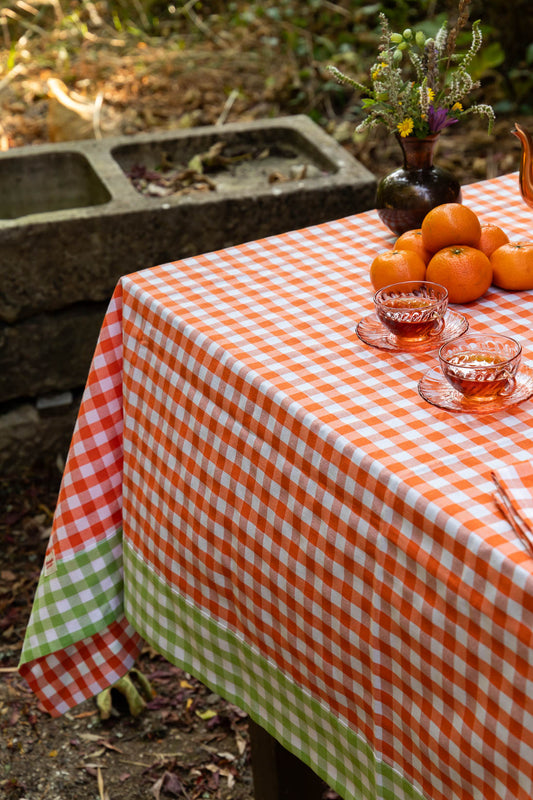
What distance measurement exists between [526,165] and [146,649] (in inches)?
58.8

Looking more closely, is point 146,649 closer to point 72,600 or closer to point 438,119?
point 72,600

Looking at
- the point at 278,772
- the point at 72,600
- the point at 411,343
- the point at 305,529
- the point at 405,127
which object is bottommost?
the point at 278,772

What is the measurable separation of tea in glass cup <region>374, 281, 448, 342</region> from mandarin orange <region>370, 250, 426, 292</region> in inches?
1.4

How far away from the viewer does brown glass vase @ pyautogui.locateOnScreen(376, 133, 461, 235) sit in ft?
5.53

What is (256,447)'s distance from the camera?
4.42 feet

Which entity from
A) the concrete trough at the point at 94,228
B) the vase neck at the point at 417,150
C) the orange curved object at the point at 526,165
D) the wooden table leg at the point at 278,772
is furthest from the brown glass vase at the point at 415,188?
the concrete trough at the point at 94,228

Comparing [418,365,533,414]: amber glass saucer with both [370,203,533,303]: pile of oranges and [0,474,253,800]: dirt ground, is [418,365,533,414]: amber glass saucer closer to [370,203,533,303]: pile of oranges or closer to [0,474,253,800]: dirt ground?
[370,203,533,303]: pile of oranges

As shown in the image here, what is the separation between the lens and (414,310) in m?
→ 1.39

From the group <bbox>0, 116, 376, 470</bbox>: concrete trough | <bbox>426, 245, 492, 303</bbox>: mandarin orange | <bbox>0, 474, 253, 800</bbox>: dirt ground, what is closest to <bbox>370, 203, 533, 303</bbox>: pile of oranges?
<bbox>426, 245, 492, 303</bbox>: mandarin orange

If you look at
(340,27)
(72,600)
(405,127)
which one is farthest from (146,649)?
(340,27)

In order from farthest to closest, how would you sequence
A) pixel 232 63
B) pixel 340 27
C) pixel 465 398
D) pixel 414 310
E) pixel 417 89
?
1. pixel 340 27
2. pixel 232 63
3. pixel 417 89
4. pixel 414 310
5. pixel 465 398

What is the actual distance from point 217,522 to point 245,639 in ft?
0.62

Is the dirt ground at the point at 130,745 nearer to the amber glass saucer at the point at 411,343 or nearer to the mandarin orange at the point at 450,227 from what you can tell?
the amber glass saucer at the point at 411,343

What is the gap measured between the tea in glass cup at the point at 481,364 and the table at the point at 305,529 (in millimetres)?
42
